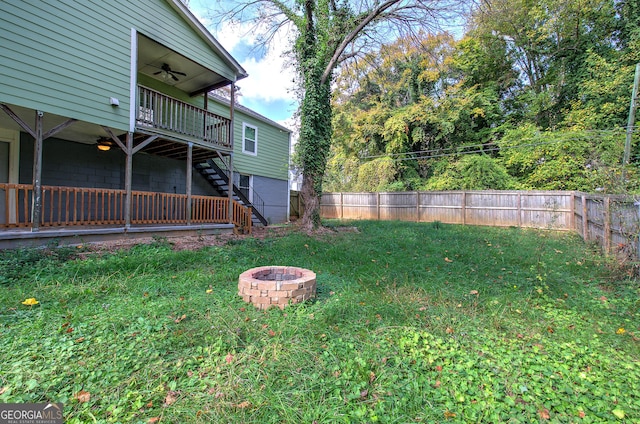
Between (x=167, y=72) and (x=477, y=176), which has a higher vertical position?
(x=167, y=72)

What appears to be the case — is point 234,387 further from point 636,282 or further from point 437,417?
point 636,282

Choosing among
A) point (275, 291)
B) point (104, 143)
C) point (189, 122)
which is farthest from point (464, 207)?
point (104, 143)

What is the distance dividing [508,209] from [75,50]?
1474 cm

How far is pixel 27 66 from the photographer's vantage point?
5.11 meters

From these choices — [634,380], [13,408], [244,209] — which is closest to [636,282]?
[634,380]

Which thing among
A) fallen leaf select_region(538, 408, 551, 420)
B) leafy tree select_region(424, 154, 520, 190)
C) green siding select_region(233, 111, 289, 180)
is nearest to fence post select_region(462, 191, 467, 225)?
leafy tree select_region(424, 154, 520, 190)

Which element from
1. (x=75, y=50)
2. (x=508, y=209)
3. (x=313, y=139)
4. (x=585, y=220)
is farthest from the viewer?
(x=508, y=209)

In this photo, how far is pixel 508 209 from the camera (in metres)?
11.7

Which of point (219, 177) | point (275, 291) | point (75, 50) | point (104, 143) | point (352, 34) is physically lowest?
point (275, 291)

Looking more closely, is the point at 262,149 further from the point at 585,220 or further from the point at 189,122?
the point at 585,220

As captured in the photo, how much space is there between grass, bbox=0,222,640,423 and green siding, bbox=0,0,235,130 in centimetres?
324

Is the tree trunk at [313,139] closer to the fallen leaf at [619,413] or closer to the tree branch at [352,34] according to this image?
the tree branch at [352,34]

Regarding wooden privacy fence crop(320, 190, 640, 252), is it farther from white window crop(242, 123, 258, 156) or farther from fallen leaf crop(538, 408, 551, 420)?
white window crop(242, 123, 258, 156)

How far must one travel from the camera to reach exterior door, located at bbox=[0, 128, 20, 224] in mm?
6164
